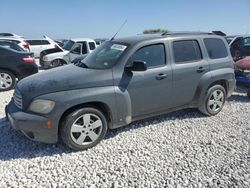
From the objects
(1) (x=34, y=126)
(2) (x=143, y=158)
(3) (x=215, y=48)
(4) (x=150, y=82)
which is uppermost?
(3) (x=215, y=48)

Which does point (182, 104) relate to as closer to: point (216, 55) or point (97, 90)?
point (216, 55)

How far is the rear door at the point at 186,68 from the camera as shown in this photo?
14.9ft

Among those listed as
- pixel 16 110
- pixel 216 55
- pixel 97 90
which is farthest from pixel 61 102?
pixel 216 55

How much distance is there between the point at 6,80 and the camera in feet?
24.4

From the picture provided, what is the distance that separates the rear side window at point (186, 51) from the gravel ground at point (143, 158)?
125cm

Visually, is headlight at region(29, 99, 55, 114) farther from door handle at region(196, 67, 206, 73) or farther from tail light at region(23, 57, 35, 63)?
tail light at region(23, 57, 35, 63)

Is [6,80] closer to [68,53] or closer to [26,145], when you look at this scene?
[26,145]

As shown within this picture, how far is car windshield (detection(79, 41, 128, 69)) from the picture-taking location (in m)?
4.18

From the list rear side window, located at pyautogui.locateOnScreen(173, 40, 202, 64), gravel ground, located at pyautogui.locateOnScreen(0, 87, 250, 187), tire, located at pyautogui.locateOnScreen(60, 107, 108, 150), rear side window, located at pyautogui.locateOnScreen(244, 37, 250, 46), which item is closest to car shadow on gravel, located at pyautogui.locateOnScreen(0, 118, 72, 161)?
gravel ground, located at pyautogui.locateOnScreen(0, 87, 250, 187)

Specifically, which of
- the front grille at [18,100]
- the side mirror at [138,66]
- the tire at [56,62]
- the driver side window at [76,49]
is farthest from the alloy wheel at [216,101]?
the tire at [56,62]

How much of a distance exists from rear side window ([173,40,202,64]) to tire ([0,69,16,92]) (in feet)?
17.2

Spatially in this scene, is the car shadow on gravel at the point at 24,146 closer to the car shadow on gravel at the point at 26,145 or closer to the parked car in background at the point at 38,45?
the car shadow on gravel at the point at 26,145

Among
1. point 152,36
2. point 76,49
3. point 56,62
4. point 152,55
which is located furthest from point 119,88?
point 56,62

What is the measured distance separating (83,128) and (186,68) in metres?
2.22
